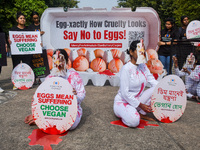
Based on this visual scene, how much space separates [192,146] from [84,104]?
211 centimetres

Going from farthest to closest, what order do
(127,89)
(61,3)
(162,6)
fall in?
(61,3)
(162,6)
(127,89)

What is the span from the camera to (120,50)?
17.9 ft

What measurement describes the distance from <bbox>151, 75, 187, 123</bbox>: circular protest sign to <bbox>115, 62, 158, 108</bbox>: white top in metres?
0.25

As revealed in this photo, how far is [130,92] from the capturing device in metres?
2.87

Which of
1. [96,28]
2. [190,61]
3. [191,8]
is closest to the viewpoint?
[190,61]

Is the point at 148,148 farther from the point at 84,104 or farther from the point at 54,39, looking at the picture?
the point at 54,39

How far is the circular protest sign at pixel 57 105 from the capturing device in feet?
8.03

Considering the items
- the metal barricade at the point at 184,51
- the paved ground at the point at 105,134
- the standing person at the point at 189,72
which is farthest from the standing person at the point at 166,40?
the paved ground at the point at 105,134

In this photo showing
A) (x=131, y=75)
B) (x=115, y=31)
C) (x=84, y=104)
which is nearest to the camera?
(x=131, y=75)

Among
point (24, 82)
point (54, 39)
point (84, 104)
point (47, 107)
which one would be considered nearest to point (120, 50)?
point (54, 39)

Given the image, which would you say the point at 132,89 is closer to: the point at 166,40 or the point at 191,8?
the point at 166,40

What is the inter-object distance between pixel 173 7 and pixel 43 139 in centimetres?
2532

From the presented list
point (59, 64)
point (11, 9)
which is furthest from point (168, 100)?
point (11, 9)

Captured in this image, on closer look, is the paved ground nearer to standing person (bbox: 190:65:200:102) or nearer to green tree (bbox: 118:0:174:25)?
standing person (bbox: 190:65:200:102)
